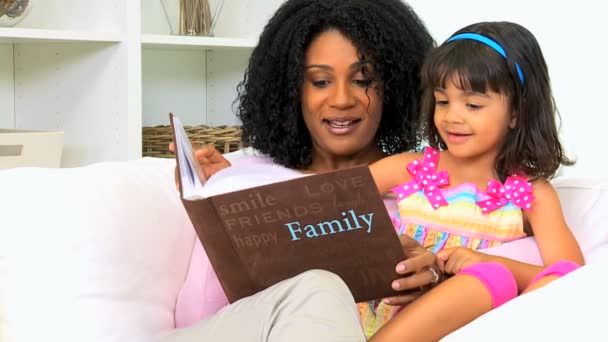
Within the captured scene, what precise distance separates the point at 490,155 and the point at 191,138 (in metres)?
1.10

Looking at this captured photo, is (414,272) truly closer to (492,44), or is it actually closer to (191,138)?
(492,44)

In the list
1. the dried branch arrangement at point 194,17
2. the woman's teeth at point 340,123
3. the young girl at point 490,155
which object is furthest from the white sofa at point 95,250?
the dried branch arrangement at point 194,17

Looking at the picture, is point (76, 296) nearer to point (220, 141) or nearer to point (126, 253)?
point (126, 253)

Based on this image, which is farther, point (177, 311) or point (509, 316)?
point (177, 311)

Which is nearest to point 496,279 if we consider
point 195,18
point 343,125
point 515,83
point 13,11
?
point 515,83

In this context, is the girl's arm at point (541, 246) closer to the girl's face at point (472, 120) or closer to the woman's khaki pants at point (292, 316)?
the girl's face at point (472, 120)

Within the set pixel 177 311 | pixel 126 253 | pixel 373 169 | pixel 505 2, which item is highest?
pixel 505 2

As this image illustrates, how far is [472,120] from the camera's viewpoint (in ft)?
4.60

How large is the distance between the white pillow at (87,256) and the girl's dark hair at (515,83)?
0.52 meters

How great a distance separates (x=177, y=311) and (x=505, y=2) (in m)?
1.36

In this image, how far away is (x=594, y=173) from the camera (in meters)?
2.29

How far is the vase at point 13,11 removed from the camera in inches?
84.9

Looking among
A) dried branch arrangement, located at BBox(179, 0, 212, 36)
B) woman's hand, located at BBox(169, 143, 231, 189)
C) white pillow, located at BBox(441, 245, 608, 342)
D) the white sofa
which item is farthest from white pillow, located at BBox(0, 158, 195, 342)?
dried branch arrangement, located at BBox(179, 0, 212, 36)

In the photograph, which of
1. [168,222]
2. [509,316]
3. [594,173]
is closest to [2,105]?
[168,222]
